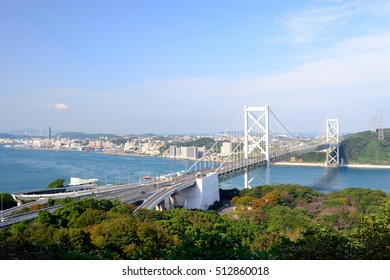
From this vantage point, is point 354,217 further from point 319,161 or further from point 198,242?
point 319,161

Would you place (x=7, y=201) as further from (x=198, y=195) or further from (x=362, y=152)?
(x=362, y=152)

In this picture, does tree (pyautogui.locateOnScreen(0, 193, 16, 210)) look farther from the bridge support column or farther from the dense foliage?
the dense foliage

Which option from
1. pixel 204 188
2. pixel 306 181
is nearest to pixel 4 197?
pixel 204 188

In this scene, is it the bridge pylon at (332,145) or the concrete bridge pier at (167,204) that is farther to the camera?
the bridge pylon at (332,145)

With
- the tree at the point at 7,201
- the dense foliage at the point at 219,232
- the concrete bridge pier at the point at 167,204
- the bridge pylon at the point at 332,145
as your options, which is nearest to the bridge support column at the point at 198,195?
the concrete bridge pier at the point at 167,204

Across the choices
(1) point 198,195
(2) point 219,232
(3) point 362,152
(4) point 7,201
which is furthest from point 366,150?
(2) point 219,232

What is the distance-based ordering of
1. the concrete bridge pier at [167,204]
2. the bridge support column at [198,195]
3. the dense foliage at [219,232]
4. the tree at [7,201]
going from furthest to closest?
the bridge support column at [198,195]
the tree at [7,201]
the concrete bridge pier at [167,204]
the dense foliage at [219,232]

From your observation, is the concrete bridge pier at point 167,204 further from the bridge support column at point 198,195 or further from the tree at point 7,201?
the tree at point 7,201

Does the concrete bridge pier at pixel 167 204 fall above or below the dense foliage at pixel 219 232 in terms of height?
below
